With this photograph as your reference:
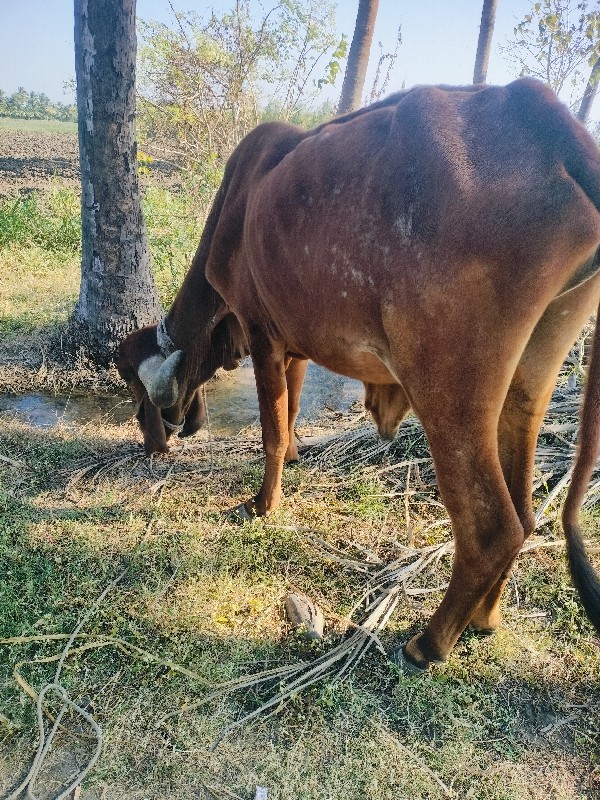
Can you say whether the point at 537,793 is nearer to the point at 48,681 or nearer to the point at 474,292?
the point at 474,292

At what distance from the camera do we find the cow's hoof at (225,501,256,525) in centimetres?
358

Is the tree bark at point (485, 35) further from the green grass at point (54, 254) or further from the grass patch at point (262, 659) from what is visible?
the grass patch at point (262, 659)

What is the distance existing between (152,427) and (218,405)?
5.14 feet

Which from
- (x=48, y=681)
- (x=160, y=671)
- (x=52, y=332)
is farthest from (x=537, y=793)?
(x=52, y=332)

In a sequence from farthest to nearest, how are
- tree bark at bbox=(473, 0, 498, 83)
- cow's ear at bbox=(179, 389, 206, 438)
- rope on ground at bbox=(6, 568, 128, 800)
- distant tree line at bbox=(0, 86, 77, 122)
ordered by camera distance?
distant tree line at bbox=(0, 86, 77, 122) < tree bark at bbox=(473, 0, 498, 83) < cow's ear at bbox=(179, 389, 206, 438) < rope on ground at bbox=(6, 568, 128, 800)

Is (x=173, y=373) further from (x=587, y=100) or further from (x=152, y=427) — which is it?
(x=587, y=100)

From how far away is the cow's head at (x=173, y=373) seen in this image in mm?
3795

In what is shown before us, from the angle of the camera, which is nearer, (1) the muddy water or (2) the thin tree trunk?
(1) the muddy water

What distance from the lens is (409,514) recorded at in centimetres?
366

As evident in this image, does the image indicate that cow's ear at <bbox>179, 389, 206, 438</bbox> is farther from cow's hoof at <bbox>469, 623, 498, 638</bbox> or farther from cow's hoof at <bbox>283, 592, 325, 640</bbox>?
cow's hoof at <bbox>469, 623, 498, 638</bbox>

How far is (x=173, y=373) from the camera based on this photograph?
12.3 ft

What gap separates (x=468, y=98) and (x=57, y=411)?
4.31m

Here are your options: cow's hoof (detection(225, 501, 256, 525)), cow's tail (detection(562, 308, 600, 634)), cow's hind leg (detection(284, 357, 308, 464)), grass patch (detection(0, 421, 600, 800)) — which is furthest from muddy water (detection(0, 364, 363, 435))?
cow's tail (detection(562, 308, 600, 634))

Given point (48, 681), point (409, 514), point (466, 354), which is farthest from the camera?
A: point (409, 514)
